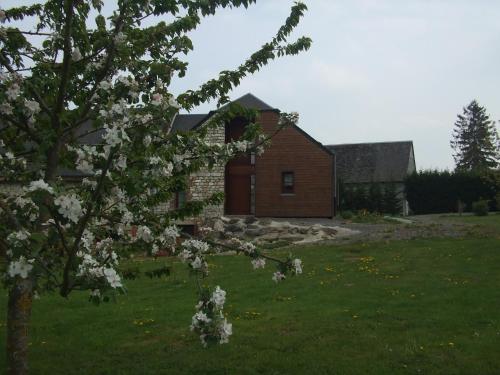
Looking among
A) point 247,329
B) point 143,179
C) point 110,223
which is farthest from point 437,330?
point 143,179

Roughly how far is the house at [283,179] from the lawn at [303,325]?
17.5 meters

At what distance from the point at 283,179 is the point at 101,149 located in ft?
95.1

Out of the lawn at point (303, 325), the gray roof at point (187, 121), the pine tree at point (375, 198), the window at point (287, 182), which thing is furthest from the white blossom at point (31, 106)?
the pine tree at point (375, 198)

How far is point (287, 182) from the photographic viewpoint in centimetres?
3366

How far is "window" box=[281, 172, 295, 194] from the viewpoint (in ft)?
110

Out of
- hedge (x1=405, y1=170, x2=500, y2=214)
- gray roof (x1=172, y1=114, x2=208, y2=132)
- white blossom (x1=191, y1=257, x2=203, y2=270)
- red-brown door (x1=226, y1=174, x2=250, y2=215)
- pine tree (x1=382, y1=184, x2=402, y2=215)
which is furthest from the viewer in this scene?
hedge (x1=405, y1=170, x2=500, y2=214)

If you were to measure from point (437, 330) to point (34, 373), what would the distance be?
601 cm

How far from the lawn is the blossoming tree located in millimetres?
2593

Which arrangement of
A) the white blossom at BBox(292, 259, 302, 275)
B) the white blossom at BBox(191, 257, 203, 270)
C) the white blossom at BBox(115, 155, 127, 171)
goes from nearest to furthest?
1. the white blossom at BBox(115, 155, 127, 171)
2. the white blossom at BBox(191, 257, 203, 270)
3. the white blossom at BBox(292, 259, 302, 275)

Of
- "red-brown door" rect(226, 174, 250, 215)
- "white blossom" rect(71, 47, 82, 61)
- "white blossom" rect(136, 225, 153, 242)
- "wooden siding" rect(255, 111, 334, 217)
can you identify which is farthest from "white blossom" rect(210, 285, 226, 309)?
"red-brown door" rect(226, 174, 250, 215)

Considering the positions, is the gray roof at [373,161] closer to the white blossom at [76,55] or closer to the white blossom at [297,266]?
the white blossom at [297,266]

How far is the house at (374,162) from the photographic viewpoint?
52.5 m

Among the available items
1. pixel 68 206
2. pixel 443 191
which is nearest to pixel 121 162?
pixel 68 206

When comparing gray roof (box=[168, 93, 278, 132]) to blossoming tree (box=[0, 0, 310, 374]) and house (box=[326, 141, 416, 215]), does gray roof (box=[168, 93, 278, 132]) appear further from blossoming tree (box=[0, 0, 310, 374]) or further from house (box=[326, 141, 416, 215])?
blossoming tree (box=[0, 0, 310, 374])
